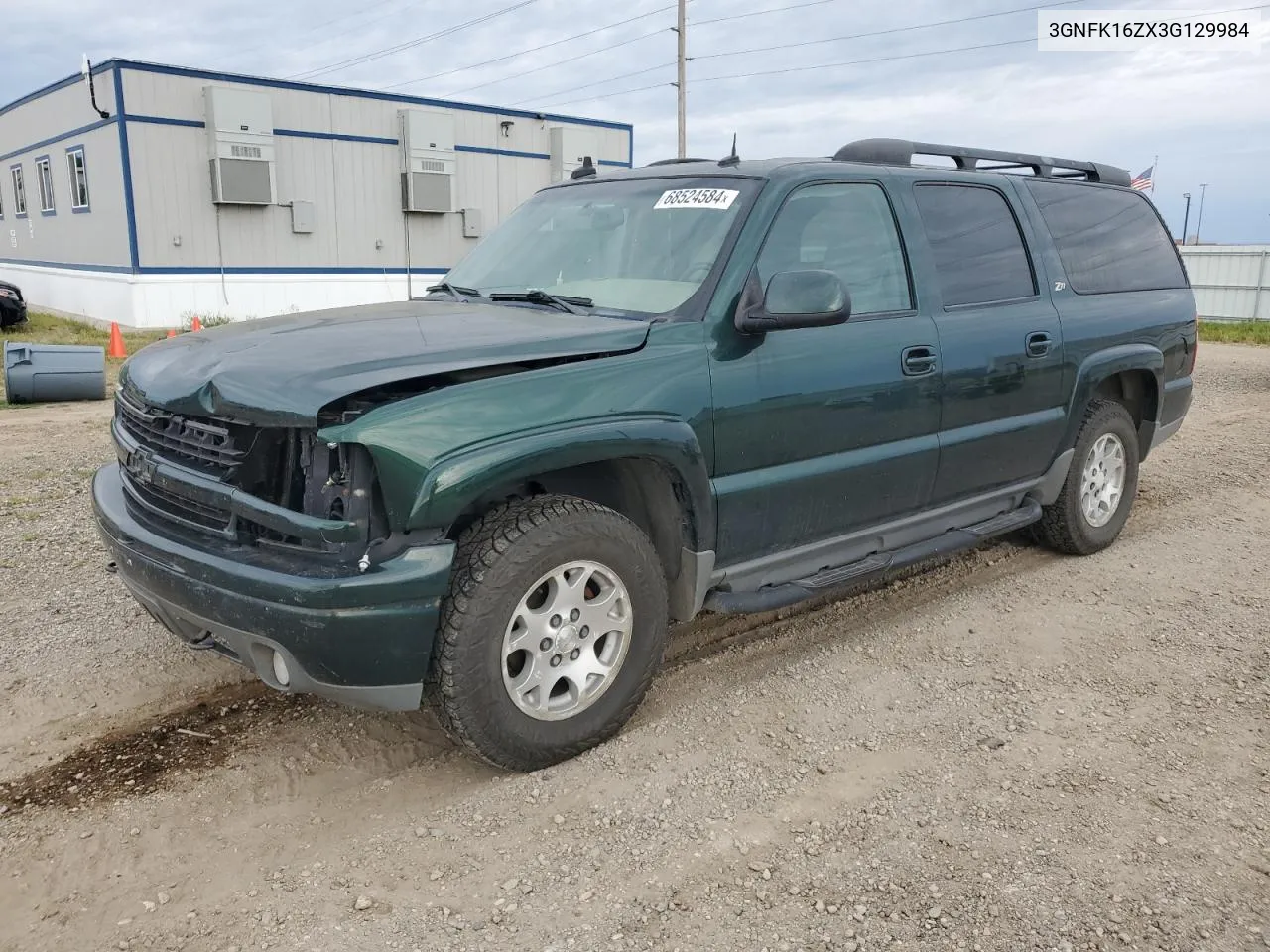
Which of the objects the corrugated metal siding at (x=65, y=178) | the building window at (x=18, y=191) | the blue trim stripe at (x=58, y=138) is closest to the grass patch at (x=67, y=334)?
the corrugated metal siding at (x=65, y=178)

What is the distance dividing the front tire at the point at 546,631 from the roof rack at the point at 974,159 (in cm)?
214

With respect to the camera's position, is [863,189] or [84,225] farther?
[84,225]

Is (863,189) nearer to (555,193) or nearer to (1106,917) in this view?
(555,193)

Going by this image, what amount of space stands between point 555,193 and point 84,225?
762 inches

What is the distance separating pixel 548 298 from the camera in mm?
3879

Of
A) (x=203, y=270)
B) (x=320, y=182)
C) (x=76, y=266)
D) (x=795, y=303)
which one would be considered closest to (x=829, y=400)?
(x=795, y=303)

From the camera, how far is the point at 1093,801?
10.2ft

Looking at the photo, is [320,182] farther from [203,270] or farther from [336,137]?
[203,270]

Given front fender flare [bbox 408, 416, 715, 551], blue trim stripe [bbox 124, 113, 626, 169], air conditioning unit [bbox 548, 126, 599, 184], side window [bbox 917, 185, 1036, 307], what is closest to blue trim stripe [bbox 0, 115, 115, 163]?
blue trim stripe [bbox 124, 113, 626, 169]

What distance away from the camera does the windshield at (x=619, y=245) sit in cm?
375

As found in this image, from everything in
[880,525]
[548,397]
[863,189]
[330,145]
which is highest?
[330,145]

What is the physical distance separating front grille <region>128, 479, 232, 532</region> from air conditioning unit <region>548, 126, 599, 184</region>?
860 inches

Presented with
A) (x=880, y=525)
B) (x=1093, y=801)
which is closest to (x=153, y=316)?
(x=880, y=525)

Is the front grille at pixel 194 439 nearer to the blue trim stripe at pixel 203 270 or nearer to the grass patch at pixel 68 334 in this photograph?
the grass patch at pixel 68 334
